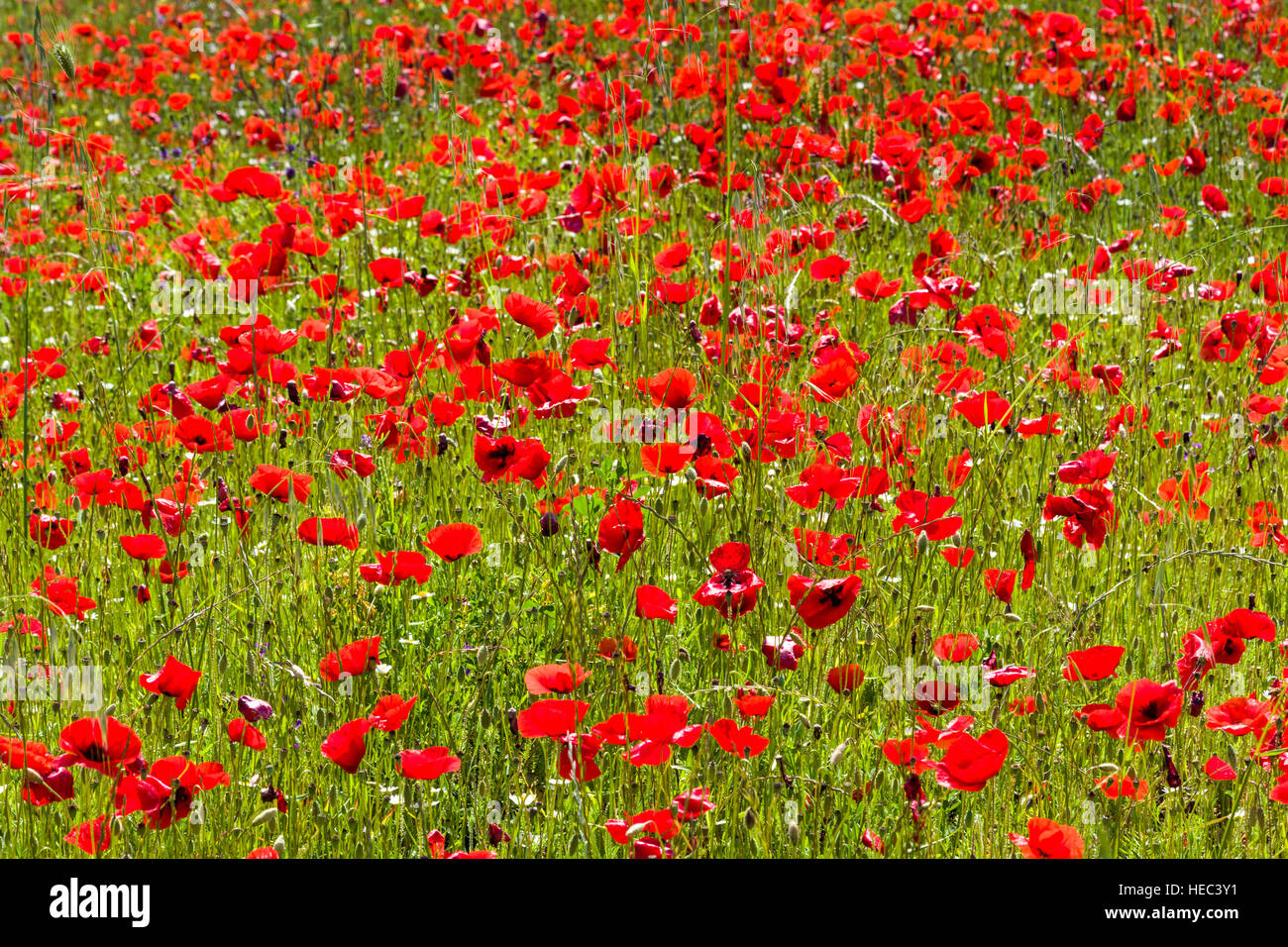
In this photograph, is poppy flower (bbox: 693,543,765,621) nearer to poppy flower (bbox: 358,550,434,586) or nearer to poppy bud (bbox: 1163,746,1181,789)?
poppy flower (bbox: 358,550,434,586)

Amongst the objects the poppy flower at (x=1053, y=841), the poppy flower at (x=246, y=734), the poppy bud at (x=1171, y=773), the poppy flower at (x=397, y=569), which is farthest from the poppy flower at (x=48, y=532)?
the poppy bud at (x=1171, y=773)

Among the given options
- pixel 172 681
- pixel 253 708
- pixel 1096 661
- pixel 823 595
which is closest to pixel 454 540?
pixel 253 708

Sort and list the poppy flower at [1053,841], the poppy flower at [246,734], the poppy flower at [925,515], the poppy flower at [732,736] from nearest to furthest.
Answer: the poppy flower at [1053,841], the poppy flower at [732,736], the poppy flower at [246,734], the poppy flower at [925,515]

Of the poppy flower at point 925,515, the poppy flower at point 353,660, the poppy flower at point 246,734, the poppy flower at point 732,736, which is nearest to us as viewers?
the poppy flower at point 732,736

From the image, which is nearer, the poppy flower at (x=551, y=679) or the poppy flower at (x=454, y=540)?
the poppy flower at (x=551, y=679)

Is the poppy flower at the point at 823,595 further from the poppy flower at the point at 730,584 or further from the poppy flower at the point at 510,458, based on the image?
the poppy flower at the point at 510,458

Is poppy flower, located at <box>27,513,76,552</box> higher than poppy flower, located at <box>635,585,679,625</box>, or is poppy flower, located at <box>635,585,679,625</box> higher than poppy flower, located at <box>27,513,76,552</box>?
poppy flower, located at <box>635,585,679,625</box>

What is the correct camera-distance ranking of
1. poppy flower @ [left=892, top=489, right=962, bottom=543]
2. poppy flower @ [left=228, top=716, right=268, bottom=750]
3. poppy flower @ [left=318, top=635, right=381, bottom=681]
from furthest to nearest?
poppy flower @ [left=892, top=489, right=962, bottom=543], poppy flower @ [left=318, top=635, right=381, bottom=681], poppy flower @ [left=228, top=716, right=268, bottom=750]

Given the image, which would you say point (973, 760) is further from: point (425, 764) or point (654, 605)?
point (425, 764)

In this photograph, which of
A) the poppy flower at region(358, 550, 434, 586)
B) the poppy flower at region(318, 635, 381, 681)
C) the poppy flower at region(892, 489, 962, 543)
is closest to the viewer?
the poppy flower at region(318, 635, 381, 681)

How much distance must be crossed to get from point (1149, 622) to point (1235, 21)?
219 inches

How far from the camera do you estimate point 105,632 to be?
8.77 ft

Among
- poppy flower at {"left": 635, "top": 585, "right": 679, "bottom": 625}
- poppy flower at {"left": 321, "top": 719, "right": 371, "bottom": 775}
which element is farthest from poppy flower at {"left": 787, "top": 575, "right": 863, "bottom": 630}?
poppy flower at {"left": 321, "top": 719, "right": 371, "bottom": 775}
